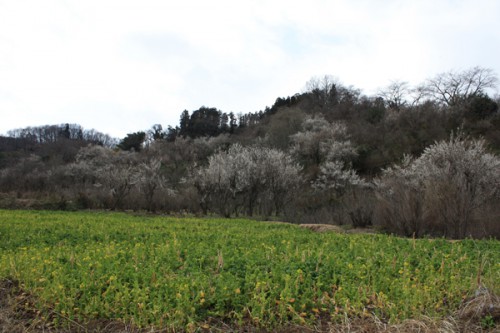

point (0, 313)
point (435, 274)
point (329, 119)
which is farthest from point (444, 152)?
point (329, 119)

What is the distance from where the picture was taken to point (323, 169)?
35.3m

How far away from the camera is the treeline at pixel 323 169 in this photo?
13383mm

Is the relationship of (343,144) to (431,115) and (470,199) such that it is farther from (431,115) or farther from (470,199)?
(470,199)

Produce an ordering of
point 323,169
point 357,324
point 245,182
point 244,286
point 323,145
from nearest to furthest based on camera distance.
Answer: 1. point 357,324
2. point 244,286
3. point 245,182
4. point 323,169
5. point 323,145

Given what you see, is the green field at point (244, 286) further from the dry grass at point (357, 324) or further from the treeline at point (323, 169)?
the treeline at point (323, 169)

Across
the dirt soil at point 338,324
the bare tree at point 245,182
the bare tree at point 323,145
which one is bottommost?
the dirt soil at point 338,324

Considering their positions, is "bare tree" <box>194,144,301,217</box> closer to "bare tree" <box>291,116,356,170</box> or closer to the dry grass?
"bare tree" <box>291,116,356,170</box>

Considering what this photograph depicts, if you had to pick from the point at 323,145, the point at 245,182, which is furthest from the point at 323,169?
the point at 245,182

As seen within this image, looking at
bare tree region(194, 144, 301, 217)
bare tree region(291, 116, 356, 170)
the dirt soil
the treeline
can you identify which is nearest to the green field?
the dirt soil

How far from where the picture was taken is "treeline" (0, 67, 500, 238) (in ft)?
43.9

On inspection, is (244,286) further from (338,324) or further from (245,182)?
(245,182)

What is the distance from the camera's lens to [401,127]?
4069cm

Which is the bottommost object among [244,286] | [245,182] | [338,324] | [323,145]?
[338,324]

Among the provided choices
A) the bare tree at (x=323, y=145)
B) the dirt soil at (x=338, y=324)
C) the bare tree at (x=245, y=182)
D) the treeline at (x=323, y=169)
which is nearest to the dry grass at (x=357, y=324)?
the dirt soil at (x=338, y=324)
